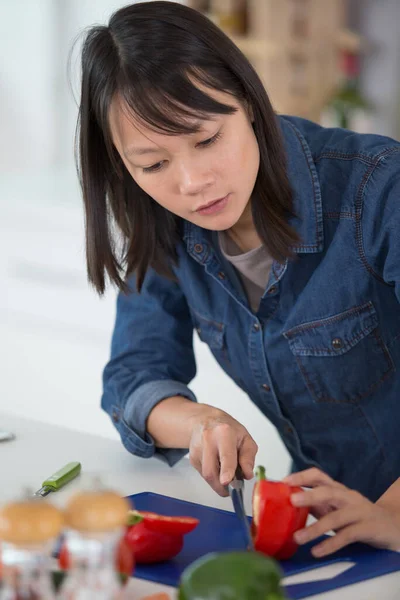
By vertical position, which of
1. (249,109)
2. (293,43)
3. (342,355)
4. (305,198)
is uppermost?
(293,43)

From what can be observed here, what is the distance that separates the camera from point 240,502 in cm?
94

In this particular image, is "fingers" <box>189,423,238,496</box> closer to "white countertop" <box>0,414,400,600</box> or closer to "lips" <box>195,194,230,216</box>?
"white countertop" <box>0,414,400,600</box>

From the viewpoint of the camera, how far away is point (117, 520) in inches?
22.0

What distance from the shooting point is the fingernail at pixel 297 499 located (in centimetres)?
85

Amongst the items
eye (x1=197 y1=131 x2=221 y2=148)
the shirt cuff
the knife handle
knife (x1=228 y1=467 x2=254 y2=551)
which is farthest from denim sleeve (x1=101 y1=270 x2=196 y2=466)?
eye (x1=197 y1=131 x2=221 y2=148)

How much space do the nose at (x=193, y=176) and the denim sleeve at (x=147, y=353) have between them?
0.32 m

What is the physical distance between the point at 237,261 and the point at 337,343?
7.5 inches

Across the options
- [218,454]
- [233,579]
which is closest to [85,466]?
[218,454]

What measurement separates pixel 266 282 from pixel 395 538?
1.59 ft

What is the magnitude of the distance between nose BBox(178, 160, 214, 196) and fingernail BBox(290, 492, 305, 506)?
0.40 m

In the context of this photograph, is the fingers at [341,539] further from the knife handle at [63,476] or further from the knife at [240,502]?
the knife handle at [63,476]

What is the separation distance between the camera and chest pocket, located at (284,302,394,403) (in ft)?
3.93

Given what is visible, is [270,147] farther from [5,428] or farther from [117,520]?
[117,520]

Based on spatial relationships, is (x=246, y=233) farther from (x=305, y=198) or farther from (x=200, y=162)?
(x=200, y=162)
